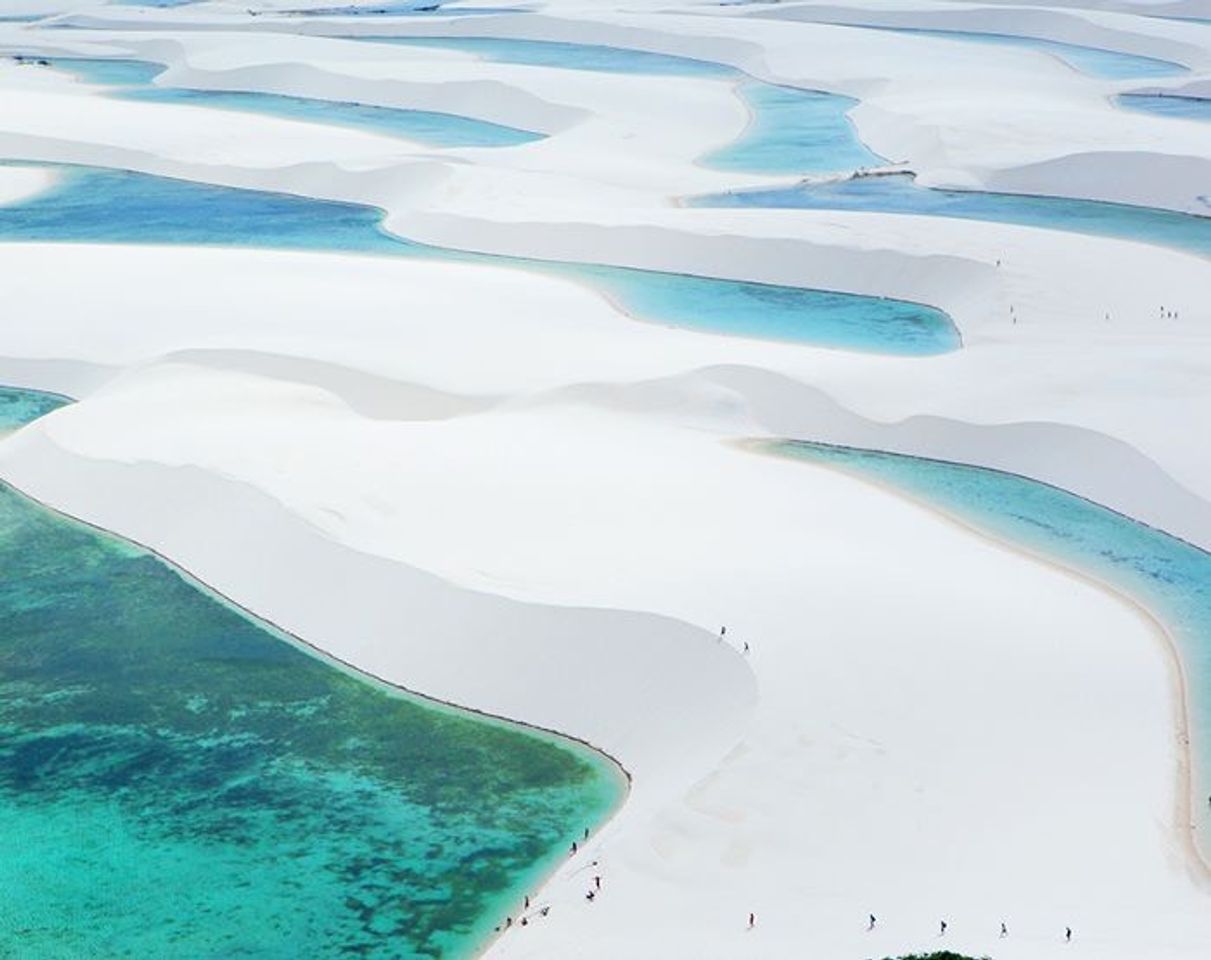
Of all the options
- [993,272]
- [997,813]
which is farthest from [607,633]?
[993,272]

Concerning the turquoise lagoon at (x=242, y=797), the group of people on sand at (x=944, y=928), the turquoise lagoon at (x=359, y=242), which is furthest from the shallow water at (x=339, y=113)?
the group of people on sand at (x=944, y=928)

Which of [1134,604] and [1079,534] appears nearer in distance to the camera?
[1134,604]

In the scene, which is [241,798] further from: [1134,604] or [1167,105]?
[1167,105]

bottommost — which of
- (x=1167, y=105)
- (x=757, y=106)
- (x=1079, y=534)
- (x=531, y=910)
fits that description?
(x=1079, y=534)

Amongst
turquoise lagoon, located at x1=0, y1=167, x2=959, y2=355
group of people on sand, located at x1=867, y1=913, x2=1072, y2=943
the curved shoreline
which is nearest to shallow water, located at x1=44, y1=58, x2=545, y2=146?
turquoise lagoon, located at x1=0, y1=167, x2=959, y2=355

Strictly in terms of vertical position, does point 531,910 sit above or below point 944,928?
below

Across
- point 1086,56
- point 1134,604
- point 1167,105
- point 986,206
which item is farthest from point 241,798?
point 1086,56
